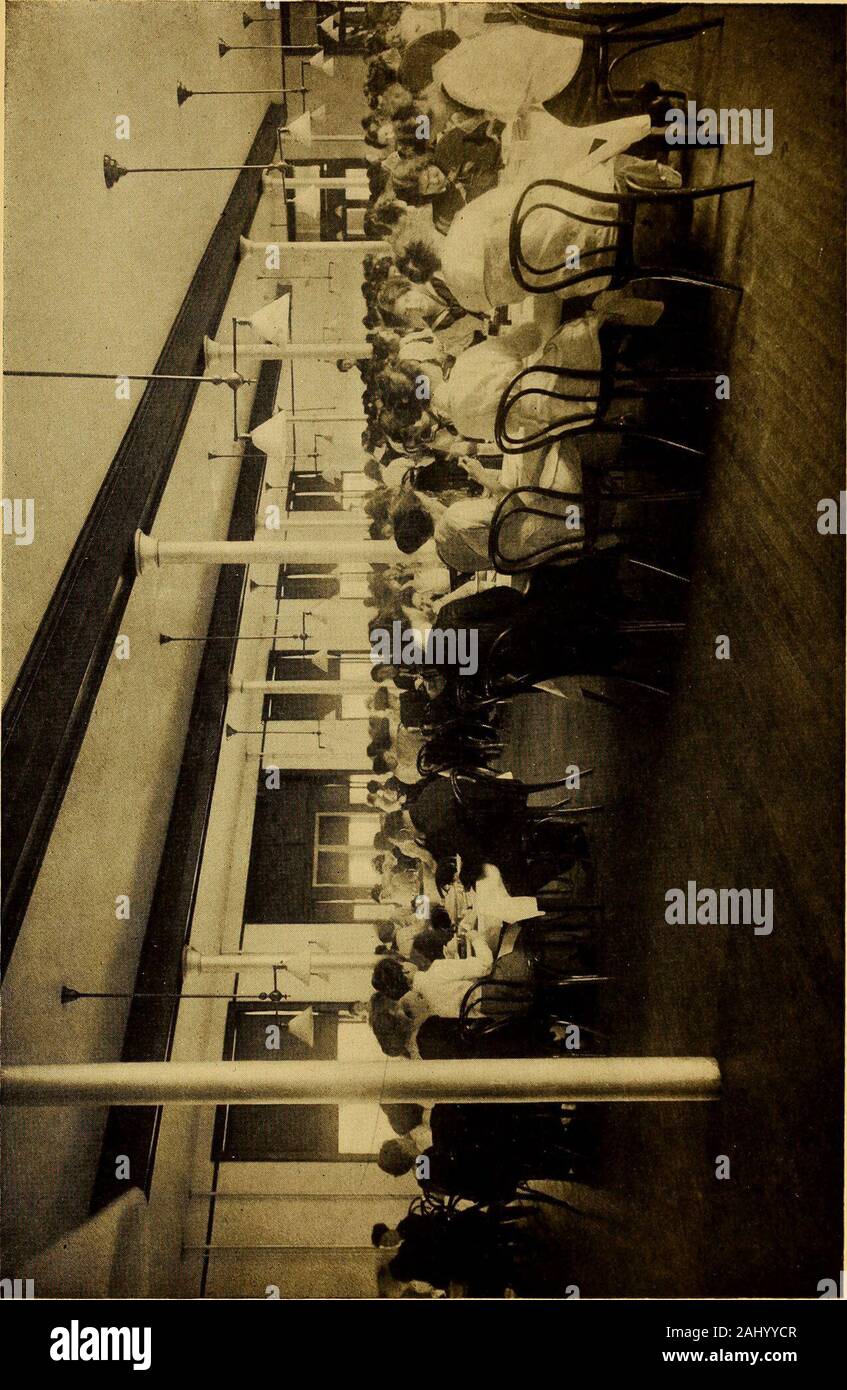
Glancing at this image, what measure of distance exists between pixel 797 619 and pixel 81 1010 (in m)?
1.76

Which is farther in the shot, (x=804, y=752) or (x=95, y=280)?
(x=95, y=280)

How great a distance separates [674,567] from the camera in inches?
91.0

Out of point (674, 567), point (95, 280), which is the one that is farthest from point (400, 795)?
point (95, 280)

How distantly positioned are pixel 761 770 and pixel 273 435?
1385 mm

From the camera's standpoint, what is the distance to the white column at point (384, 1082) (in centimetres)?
218

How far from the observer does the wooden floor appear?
215 centimetres

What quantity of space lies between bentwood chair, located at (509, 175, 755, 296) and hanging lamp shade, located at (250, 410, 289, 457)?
668 mm

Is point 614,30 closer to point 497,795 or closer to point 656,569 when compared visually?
point 656,569

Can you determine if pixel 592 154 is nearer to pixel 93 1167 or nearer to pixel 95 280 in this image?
pixel 95 280

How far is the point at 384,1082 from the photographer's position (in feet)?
7.29

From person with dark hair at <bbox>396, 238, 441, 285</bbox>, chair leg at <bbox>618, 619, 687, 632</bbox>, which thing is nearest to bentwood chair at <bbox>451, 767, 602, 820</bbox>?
chair leg at <bbox>618, 619, 687, 632</bbox>

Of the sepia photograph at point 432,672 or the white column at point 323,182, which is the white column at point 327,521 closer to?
the sepia photograph at point 432,672
